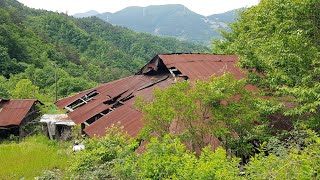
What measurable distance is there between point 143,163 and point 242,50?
601 centimetres

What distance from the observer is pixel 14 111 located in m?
26.4

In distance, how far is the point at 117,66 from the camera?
75.5m

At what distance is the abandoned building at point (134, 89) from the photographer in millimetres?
11617

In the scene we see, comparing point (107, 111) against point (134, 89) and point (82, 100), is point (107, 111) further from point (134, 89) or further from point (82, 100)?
point (82, 100)

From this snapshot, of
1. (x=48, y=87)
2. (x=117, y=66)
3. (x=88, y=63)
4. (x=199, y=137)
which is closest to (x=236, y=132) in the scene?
(x=199, y=137)

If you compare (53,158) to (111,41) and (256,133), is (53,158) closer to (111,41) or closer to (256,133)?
(256,133)

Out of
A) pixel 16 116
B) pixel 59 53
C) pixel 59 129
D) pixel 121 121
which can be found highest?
pixel 121 121

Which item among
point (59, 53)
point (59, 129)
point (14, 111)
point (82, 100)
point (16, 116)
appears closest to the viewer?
point (82, 100)

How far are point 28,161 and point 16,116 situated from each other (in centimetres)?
1177

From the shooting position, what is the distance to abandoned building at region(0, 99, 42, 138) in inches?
984

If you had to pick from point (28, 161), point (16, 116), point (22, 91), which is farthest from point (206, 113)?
point (22, 91)

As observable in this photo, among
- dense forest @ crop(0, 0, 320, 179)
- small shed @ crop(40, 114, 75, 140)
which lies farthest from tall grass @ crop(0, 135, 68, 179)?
dense forest @ crop(0, 0, 320, 179)

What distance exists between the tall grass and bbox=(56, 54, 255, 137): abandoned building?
8.19 ft

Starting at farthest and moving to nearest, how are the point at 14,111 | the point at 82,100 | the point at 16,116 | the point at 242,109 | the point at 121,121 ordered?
the point at 14,111 → the point at 16,116 → the point at 82,100 → the point at 121,121 → the point at 242,109
